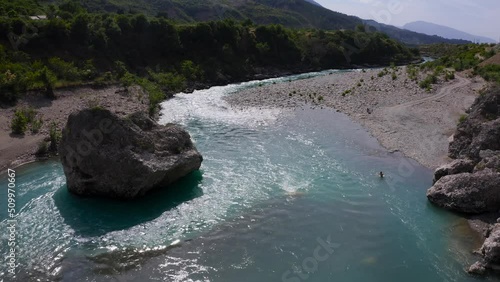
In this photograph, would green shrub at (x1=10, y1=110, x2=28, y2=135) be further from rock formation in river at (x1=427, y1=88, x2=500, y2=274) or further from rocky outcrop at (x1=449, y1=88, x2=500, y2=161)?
rocky outcrop at (x1=449, y1=88, x2=500, y2=161)

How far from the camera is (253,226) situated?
882 inches

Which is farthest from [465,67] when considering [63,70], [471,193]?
[63,70]

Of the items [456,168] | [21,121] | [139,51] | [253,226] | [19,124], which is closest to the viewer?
[253,226]

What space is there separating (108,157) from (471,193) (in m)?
22.7

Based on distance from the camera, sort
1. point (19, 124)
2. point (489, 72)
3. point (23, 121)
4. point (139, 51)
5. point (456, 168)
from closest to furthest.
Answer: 1. point (456, 168)
2. point (19, 124)
3. point (23, 121)
4. point (489, 72)
5. point (139, 51)

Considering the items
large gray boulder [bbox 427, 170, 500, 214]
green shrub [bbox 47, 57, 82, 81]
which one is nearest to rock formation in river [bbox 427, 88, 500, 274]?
large gray boulder [bbox 427, 170, 500, 214]

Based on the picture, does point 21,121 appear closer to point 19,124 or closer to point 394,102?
point 19,124

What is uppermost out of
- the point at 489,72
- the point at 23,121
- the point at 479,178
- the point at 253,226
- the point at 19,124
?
the point at 489,72

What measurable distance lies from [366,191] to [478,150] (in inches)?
338

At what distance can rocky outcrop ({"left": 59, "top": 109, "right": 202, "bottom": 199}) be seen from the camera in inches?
954

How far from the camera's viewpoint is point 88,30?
6550 centimetres

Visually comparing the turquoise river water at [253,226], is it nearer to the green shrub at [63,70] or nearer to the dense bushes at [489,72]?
the green shrub at [63,70]

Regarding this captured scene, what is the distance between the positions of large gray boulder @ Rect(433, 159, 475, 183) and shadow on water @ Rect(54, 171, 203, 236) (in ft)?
55.2

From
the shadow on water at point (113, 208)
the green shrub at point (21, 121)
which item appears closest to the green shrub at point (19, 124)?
the green shrub at point (21, 121)
